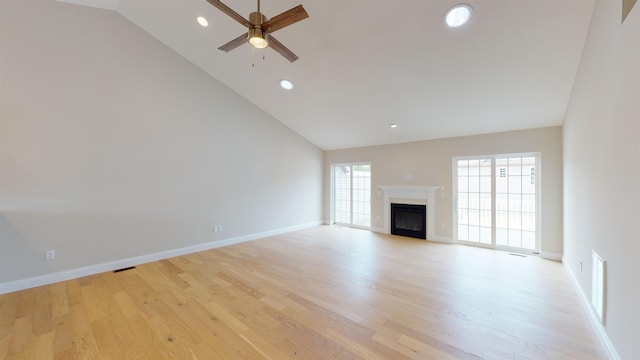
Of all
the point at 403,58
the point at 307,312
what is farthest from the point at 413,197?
the point at 307,312

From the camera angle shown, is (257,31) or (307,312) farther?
(307,312)

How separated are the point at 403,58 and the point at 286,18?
1.84 m

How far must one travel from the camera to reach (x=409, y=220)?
5.81m

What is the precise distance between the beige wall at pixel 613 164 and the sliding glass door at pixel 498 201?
1774 millimetres

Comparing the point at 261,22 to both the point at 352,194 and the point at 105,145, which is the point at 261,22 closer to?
the point at 105,145

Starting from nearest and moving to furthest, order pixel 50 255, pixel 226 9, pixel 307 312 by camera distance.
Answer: pixel 226 9 → pixel 307 312 → pixel 50 255


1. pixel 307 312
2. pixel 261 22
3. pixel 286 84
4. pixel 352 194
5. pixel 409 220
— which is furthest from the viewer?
pixel 352 194

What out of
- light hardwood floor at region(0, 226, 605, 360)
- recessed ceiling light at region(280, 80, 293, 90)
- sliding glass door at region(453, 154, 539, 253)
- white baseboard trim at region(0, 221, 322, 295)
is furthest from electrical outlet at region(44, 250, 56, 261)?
sliding glass door at region(453, 154, 539, 253)

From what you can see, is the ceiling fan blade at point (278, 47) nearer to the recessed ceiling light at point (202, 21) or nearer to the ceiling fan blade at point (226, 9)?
the ceiling fan blade at point (226, 9)

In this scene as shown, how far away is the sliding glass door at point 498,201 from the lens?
14.7ft

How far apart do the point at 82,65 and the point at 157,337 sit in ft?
12.5

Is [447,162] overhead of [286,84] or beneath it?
beneath

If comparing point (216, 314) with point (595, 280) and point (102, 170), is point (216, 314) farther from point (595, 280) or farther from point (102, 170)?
point (595, 280)

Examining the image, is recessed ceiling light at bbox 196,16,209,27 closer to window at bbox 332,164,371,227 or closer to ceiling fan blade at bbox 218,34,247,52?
ceiling fan blade at bbox 218,34,247,52
